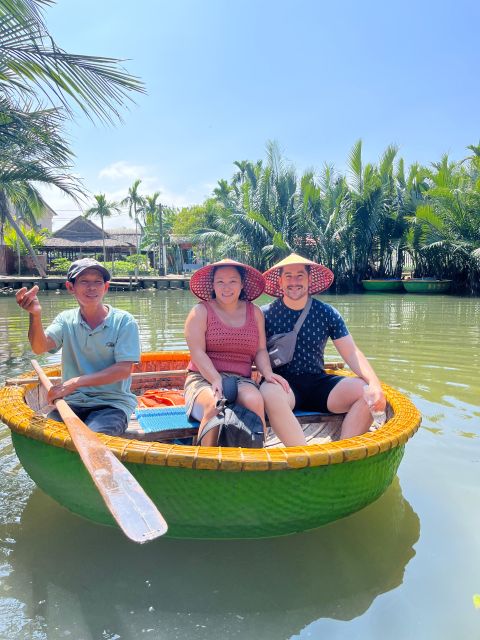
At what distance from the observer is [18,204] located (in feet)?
35.7

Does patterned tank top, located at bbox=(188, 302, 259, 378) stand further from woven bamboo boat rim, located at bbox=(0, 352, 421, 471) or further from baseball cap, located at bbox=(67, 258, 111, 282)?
woven bamboo boat rim, located at bbox=(0, 352, 421, 471)

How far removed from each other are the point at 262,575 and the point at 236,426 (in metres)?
0.69

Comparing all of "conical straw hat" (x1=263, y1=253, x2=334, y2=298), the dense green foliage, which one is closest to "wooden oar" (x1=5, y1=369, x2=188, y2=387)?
"conical straw hat" (x1=263, y1=253, x2=334, y2=298)

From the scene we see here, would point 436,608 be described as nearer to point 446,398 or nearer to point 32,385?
point 32,385

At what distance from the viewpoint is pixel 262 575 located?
2486 millimetres

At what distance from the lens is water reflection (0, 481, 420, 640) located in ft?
7.16

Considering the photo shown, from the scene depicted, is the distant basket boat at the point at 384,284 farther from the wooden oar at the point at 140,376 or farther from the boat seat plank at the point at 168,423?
the boat seat plank at the point at 168,423

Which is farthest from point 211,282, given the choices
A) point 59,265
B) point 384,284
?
point 59,265

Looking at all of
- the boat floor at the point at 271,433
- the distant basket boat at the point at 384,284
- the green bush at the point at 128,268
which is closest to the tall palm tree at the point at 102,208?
the green bush at the point at 128,268

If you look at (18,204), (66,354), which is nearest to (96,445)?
(66,354)

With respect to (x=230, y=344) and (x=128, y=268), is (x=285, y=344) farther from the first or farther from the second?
(x=128, y=268)

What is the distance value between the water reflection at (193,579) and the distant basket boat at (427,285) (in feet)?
65.6

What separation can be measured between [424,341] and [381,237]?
1572 centimetres

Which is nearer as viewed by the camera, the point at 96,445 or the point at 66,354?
the point at 96,445
